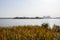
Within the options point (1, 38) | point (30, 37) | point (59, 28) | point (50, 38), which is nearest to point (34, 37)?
point (30, 37)

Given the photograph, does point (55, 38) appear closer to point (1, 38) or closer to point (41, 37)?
point (41, 37)

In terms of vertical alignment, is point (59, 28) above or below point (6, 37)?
below

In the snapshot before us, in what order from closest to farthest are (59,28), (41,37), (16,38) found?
(16,38) < (41,37) < (59,28)

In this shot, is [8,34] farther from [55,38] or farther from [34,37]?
[55,38]

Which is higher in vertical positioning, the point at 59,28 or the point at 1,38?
the point at 1,38

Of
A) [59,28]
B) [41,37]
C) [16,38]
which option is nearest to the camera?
[16,38]

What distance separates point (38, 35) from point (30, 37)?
0.65 metres

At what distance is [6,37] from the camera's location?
23.9 ft

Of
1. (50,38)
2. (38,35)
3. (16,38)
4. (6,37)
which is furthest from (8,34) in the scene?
(50,38)

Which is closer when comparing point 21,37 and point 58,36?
point 21,37

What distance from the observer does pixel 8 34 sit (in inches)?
300

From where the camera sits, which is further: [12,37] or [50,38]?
[50,38]

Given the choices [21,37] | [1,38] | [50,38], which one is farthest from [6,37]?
[50,38]

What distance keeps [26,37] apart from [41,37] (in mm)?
803
